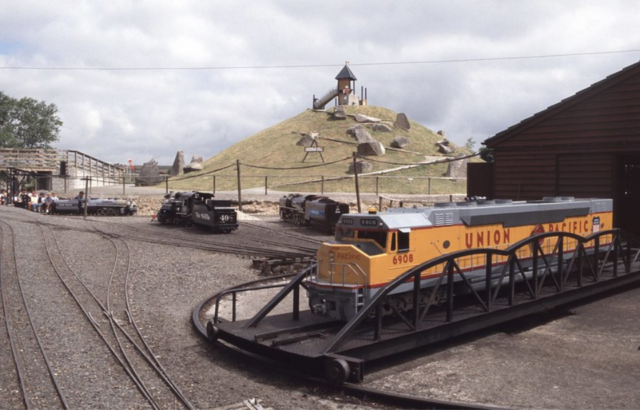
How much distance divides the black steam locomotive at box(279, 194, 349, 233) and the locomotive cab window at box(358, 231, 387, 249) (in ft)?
70.0

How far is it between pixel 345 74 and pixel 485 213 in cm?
9002

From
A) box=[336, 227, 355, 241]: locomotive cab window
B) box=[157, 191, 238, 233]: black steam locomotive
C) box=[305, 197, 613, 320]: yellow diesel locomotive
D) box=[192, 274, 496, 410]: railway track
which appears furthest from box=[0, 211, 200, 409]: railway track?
box=[157, 191, 238, 233]: black steam locomotive

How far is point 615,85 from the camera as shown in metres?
23.9

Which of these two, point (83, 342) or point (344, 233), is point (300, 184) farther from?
point (83, 342)

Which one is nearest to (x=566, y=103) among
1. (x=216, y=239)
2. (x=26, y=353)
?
(x=216, y=239)

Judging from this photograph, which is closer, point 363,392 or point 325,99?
point 363,392

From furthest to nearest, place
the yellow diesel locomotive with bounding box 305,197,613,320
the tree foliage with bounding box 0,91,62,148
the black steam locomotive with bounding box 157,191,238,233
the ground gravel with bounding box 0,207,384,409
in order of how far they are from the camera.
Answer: the tree foliage with bounding box 0,91,62,148 < the black steam locomotive with bounding box 157,191,238,233 < the yellow diesel locomotive with bounding box 305,197,613,320 < the ground gravel with bounding box 0,207,384,409

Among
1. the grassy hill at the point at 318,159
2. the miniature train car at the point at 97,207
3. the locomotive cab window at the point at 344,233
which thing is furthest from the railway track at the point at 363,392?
the grassy hill at the point at 318,159

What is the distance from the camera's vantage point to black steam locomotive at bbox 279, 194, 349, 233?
113ft

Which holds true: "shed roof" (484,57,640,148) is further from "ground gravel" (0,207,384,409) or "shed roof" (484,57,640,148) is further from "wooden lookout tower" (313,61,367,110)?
"wooden lookout tower" (313,61,367,110)

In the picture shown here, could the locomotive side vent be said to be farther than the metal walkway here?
Yes

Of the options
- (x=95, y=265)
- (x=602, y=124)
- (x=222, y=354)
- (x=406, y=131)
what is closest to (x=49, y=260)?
(x=95, y=265)

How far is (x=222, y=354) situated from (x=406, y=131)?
82.2 metres

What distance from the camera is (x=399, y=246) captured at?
12727 mm
